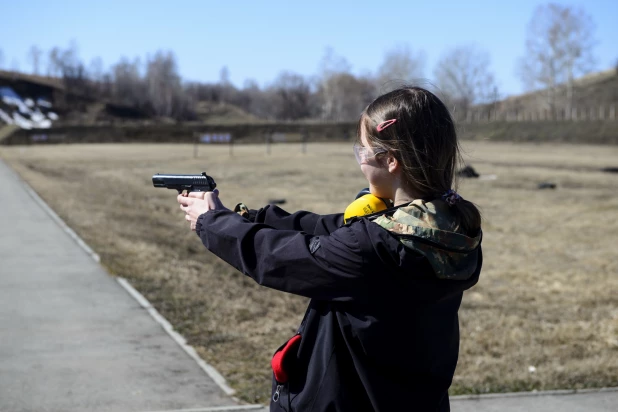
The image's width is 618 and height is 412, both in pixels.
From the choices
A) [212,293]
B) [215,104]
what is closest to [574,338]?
[212,293]

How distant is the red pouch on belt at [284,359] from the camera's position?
2.09 m

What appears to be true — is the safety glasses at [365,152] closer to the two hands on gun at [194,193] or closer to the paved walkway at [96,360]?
the two hands on gun at [194,193]

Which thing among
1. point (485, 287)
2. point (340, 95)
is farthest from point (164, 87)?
point (485, 287)

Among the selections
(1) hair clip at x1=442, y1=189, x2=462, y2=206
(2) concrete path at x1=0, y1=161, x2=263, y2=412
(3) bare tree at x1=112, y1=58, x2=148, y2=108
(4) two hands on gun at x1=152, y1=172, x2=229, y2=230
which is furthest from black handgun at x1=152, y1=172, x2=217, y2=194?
(3) bare tree at x1=112, y1=58, x2=148, y2=108

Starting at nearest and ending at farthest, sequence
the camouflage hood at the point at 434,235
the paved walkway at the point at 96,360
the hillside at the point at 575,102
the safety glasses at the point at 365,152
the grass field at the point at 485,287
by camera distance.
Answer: the camouflage hood at the point at 434,235 < the safety glasses at the point at 365,152 < the paved walkway at the point at 96,360 < the grass field at the point at 485,287 < the hillside at the point at 575,102

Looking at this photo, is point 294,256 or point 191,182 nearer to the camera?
point 294,256

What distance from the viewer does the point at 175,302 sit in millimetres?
7477

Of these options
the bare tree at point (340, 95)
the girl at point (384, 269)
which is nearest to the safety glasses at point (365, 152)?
the girl at point (384, 269)

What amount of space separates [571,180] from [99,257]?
2050 cm

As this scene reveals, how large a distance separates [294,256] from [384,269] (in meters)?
0.25

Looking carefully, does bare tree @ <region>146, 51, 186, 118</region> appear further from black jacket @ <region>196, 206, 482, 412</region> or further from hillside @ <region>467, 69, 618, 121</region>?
black jacket @ <region>196, 206, 482, 412</region>

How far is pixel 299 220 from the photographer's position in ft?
8.04

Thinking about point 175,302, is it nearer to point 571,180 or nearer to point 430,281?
point 430,281

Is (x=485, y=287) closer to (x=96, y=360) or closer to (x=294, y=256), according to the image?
(x=96, y=360)
